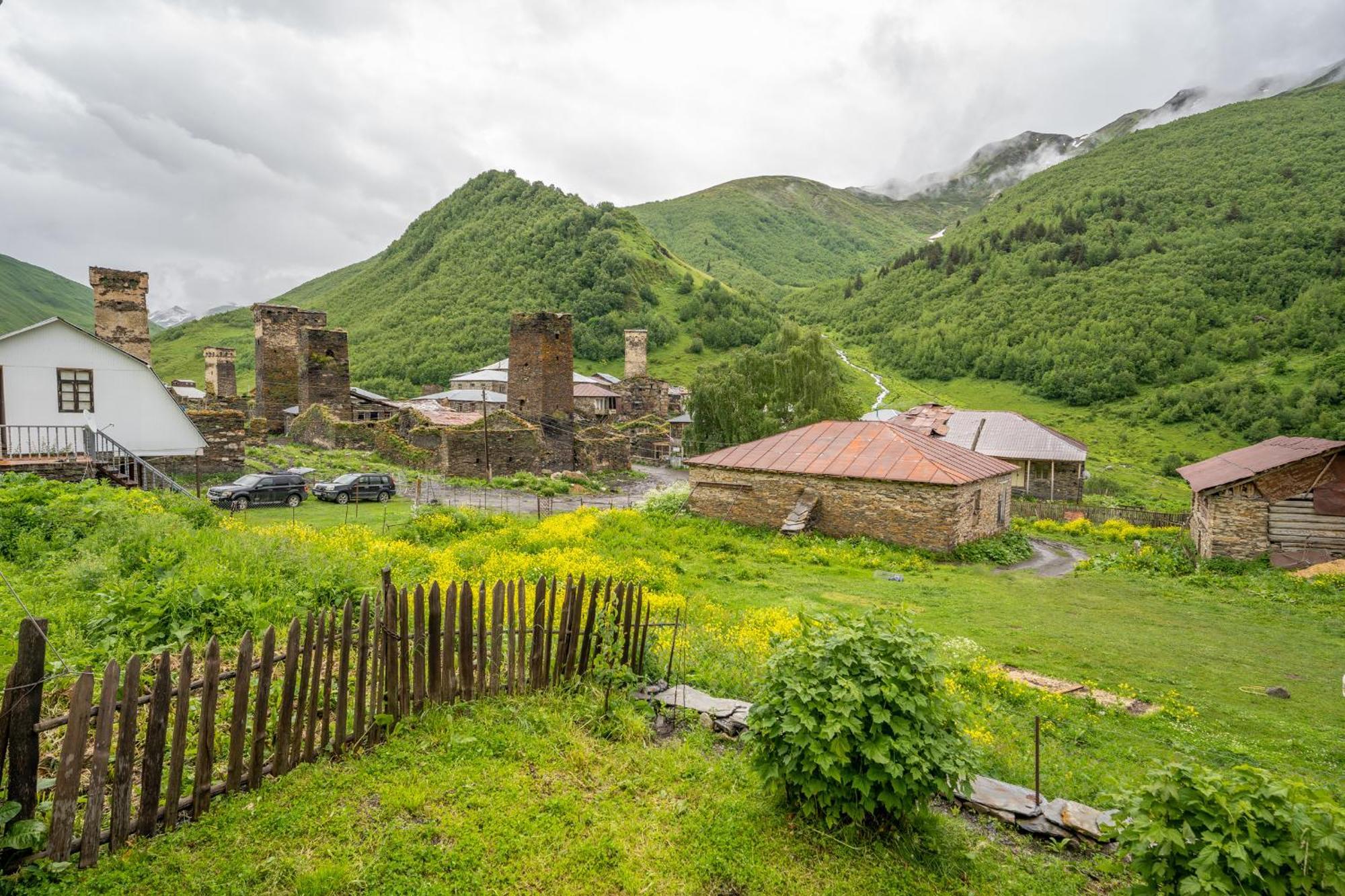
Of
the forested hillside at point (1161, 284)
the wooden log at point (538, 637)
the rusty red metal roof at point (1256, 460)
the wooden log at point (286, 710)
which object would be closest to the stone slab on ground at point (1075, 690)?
the wooden log at point (538, 637)

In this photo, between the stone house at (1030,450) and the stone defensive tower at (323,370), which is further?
the stone house at (1030,450)

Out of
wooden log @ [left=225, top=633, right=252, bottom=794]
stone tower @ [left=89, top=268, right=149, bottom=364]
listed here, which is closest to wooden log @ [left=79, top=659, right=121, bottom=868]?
wooden log @ [left=225, top=633, right=252, bottom=794]

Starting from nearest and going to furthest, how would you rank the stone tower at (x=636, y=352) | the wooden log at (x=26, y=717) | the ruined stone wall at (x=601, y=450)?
the wooden log at (x=26, y=717)
the ruined stone wall at (x=601, y=450)
the stone tower at (x=636, y=352)

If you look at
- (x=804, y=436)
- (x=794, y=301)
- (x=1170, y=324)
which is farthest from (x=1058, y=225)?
(x=804, y=436)

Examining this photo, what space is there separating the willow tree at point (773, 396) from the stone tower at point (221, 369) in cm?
3614

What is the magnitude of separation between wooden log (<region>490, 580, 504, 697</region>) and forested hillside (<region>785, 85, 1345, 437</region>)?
241ft

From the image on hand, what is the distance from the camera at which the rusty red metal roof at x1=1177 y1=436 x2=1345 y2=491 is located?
59.4 feet

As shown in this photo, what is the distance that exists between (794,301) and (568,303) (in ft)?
204

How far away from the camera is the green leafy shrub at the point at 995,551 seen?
19.5 m

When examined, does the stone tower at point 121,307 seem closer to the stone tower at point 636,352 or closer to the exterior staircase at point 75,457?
the exterior staircase at point 75,457

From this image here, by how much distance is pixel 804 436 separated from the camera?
23844 millimetres

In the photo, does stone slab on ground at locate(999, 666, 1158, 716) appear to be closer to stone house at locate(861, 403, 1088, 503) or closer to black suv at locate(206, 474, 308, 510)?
black suv at locate(206, 474, 308, 510)

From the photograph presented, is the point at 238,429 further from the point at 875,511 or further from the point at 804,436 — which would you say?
the point at 875,511

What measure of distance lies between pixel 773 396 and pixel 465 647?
3364 centimetres
